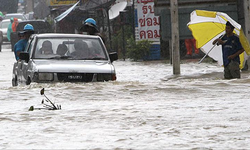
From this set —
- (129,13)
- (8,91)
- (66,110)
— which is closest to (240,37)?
(8,91)

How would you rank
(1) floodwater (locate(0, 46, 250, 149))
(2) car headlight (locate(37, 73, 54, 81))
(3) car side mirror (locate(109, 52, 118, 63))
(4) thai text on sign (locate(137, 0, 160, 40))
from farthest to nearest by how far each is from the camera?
(4) thai text on sign (locate(137, 0, 160, 40))
(3) car side mirror (locate(109, 52, 118, 63))
(2) car headlight (locate(37, 73, 54, 81))
(1) floodwater (locate(0, 46, 250, 149))

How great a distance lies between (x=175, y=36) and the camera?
58.4ft

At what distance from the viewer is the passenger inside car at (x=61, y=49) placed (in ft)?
39.5

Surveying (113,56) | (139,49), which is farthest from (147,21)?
(113,56)

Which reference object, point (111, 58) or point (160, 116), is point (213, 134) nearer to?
point (160, 116)

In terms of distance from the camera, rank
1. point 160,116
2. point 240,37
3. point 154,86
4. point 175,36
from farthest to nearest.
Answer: point 175,36 → point 240,37 → point 154,86 → point 160,116

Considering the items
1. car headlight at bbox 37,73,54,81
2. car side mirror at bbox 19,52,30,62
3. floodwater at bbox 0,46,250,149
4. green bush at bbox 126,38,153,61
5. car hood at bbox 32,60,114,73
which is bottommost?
green bush at bbox 126,38,153,61

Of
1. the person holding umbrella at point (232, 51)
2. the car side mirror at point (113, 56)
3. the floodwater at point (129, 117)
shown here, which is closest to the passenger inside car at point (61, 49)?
the car side mirror at point (113, 56)

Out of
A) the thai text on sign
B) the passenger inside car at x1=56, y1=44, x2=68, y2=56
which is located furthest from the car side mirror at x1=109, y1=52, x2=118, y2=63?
the thai text on sign

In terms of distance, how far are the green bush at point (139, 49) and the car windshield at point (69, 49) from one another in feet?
43.6

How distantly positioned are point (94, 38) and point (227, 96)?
3374 millimetres

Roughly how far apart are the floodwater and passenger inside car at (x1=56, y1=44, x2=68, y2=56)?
103 cm

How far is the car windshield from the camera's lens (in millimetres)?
12000

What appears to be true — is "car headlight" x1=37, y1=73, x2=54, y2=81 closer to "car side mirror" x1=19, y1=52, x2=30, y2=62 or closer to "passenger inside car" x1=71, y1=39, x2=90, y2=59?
"car side mirror" x1=19, y1=52, x2=30, y2=62
